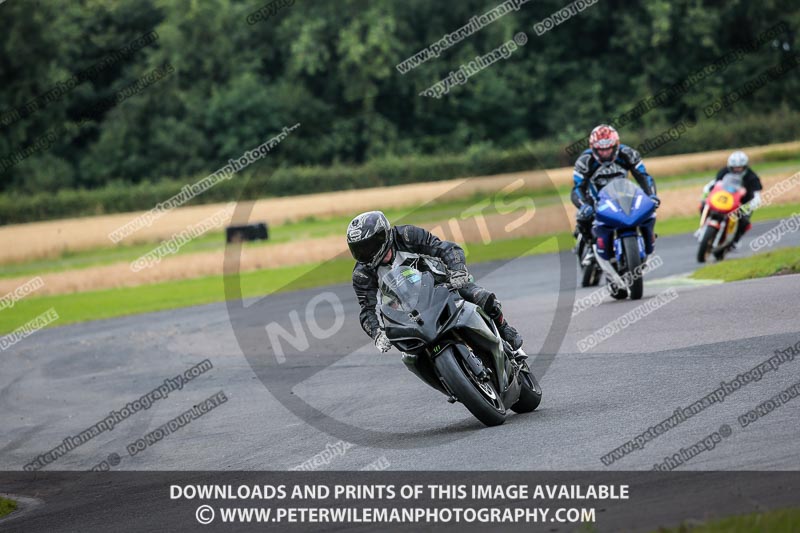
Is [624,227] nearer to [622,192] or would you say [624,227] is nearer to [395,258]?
[622,192]

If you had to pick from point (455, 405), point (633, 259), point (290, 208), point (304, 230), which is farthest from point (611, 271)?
point (290, 208)

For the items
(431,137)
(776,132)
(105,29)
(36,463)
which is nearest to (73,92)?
(105,29)

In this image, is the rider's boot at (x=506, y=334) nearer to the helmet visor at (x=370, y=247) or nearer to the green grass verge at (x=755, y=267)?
the helmet visor at (x=370, y=247)

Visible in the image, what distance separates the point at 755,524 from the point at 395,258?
424 cm

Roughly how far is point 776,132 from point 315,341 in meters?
45.8

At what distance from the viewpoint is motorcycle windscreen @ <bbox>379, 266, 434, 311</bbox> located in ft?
27.8

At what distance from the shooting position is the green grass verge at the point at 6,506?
28.3 ft

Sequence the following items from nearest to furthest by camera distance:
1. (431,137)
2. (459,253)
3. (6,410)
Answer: (459,253), (6,410), (431,137)

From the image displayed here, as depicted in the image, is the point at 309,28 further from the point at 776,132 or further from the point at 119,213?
the point at 776,132

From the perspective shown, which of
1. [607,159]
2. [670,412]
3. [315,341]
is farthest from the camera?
[315,341]

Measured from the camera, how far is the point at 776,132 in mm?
57688

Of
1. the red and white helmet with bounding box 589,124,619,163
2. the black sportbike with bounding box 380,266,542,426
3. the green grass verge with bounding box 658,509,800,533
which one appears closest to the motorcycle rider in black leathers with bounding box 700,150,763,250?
the red and white helmet with bounding box 589,124,619,163

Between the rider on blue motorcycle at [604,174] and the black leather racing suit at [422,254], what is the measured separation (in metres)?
6.83

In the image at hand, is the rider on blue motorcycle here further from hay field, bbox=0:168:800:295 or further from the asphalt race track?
hay field, bbox=0:168:800:295
